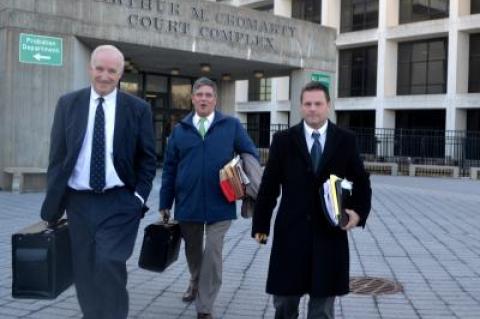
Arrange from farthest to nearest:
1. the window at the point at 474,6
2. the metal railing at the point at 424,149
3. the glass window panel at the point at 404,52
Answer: the glass window panel at the point at 404,52 → the window at the point at 474,6 → the metal railing at the point at 424,149

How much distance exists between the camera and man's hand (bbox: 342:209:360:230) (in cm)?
427

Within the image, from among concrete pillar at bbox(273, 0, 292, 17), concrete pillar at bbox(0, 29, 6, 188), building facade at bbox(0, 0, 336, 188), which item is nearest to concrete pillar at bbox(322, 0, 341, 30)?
concrete pillar at bbox(273, 0, 292, 17)

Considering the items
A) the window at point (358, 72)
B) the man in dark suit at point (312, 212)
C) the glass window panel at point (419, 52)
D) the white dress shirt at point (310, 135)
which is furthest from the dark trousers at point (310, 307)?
the window at point (358, 72)

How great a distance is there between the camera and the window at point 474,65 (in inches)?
1435

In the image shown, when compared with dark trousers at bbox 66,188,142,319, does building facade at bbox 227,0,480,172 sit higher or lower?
higher

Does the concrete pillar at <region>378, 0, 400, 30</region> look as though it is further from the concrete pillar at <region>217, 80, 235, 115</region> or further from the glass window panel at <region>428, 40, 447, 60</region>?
the concrete pillar at <region>217, 80, 235, 115</region>

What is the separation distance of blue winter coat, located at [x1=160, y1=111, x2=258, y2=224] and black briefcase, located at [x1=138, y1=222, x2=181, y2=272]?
0.22 metres

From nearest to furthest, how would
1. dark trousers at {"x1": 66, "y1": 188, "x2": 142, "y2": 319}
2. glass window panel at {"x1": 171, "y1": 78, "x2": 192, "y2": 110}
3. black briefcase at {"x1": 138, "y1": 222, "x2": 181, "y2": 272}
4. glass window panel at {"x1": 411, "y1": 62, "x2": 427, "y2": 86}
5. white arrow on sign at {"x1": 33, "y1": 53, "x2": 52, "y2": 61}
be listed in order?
dark trousers at {"x1": 66, "y1": 188, "x2": 142, "y2": 319} < black briefcase at {"x1": 138, "y1": 222, "x2": 181, "y2": 272} < white arrow on sign at {"x1": 33, "y1": 53, "x2": 52, "y2": 61} < glass window panel at {"x1": 171, "y1": 78, "x2": 192, "y2": 110} < glass window panel at {"x1": 411, "y1": 62, "x2": 427, "y2": 86}

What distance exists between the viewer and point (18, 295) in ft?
13.5

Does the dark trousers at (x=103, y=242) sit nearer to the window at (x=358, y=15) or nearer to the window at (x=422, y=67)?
the window at (x=422, y=67)

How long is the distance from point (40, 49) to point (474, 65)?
93.4 feet

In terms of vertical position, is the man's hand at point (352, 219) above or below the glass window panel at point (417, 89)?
below

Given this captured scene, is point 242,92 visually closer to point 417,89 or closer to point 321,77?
point 417,89

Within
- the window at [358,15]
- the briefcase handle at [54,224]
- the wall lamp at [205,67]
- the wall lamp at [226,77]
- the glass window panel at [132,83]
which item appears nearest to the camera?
the briefcase handle at [54,224]
